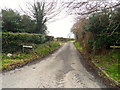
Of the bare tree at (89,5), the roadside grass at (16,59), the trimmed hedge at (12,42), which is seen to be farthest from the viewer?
the trimmed hedge at (12,42)

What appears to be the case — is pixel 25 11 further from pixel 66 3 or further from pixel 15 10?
pixel 66 3

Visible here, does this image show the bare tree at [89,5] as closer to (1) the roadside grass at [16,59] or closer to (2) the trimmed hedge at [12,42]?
(1) the roadside grass at [16,59]

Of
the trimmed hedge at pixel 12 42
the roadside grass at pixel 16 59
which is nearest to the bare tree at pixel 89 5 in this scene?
the roadside grass at pixel 16 59

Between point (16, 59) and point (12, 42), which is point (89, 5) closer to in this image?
point (16, 59)

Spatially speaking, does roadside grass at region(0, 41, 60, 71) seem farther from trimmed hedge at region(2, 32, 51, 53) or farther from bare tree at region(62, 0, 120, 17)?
bare tree at region(62, 0, 120, 17)

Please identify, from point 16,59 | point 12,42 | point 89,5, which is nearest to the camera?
point 89,5

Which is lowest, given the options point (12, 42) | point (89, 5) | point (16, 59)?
point (16, 59)

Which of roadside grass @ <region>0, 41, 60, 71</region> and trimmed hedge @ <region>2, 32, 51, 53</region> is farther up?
trimmed hedge @ <region>2, 32, 51, 53</region>

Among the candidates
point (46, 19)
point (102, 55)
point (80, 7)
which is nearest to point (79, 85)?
point (80, 7)

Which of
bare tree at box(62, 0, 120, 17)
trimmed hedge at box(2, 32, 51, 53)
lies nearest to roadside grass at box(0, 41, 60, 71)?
trimmed hedge at box(2, 32, 51, 53)

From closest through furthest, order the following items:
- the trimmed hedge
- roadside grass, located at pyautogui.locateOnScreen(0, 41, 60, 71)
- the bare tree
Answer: the bare tree
roadside grass, located at pyautogui.locateOnScreen(0, 41, 60, 71)
the trimmed hedge

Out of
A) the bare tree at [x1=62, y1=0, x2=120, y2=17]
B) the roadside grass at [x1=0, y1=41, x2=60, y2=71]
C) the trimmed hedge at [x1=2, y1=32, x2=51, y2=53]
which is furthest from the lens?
the trimmed hedge at [x1=2, y1=32, x2=51, y2=53]

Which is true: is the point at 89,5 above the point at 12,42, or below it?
above

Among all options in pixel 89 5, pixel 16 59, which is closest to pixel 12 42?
pixel 16 59
